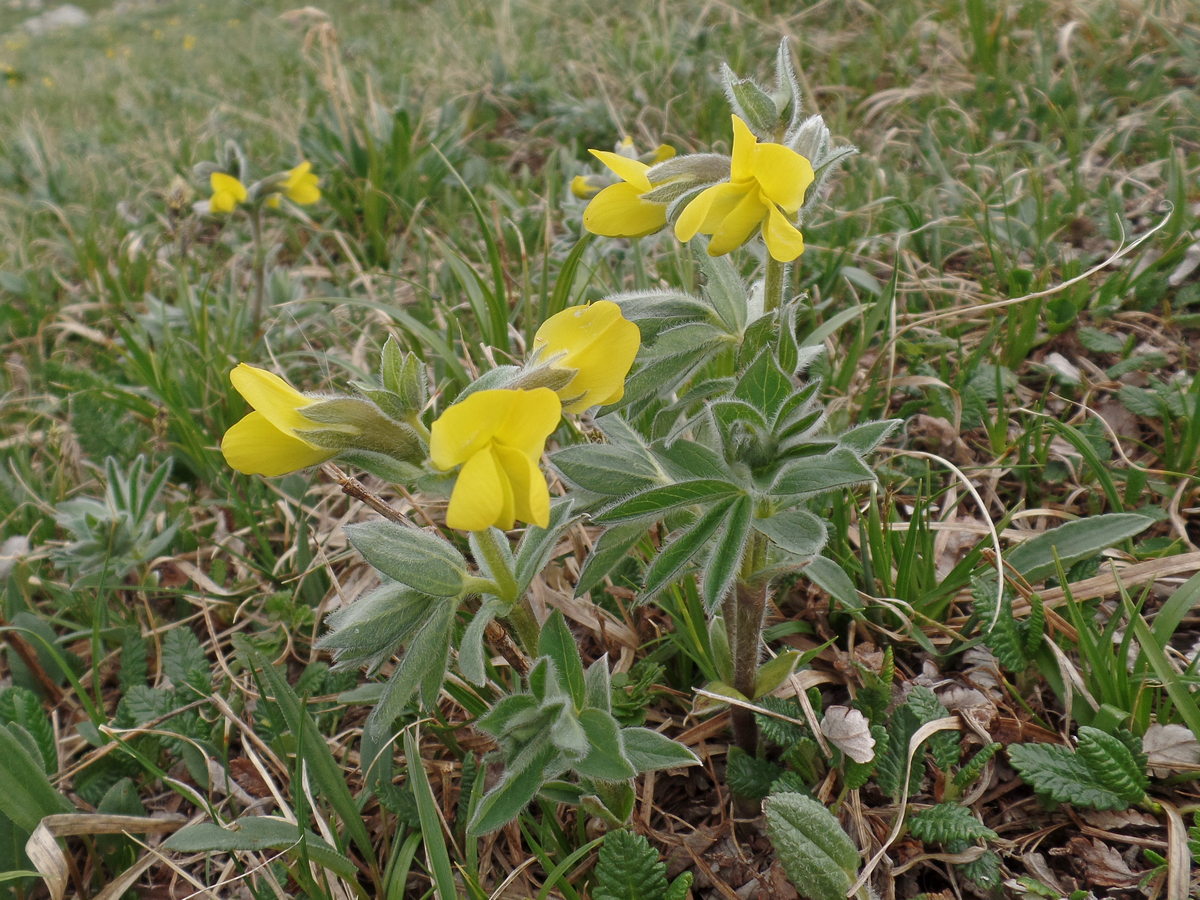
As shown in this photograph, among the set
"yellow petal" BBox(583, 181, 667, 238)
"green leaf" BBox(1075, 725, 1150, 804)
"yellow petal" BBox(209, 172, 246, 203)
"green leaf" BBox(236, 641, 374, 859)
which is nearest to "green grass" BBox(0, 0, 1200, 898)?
"green leaf" BBox(236, 641, 374, 859)

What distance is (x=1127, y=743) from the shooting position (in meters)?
1.45

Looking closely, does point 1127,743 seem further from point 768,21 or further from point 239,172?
point 768,21

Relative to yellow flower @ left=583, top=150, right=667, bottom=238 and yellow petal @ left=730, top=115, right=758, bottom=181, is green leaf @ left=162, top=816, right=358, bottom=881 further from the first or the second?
yellow petal @ left=730, top=115, right=758, bottom=181

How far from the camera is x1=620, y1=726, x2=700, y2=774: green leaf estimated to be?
1.30 m

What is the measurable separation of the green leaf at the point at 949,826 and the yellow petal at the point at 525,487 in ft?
2.80

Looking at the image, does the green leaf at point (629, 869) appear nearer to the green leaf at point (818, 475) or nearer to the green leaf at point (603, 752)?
the green leaf at point (603, 752)

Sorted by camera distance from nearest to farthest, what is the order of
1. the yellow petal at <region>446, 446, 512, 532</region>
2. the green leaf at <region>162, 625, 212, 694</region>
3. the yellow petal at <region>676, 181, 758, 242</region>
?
the yellow petal at <region>446, 446, 512, 532</region>, the yellow petal at <region>676, 181, 758, 242</region>, the green leaf at <region>162, 625, 212, 694</region>

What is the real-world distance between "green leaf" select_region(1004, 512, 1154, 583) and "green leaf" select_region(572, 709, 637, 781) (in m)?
0.94

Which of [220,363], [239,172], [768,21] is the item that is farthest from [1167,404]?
[768,21]

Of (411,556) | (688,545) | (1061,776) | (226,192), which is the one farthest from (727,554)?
(226,192)

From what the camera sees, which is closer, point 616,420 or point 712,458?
point 712,458

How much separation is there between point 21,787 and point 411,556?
1.05m

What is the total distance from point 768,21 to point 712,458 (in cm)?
427

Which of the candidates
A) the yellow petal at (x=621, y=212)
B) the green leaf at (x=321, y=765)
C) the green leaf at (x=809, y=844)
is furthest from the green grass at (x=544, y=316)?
the yellow petal at (x=621, y=212)
